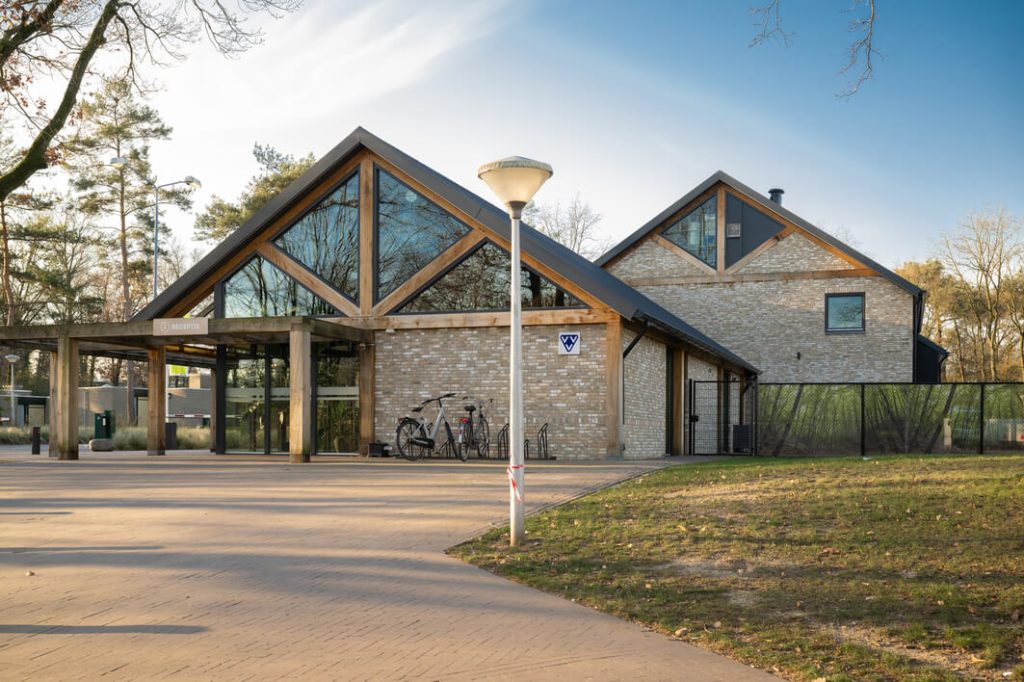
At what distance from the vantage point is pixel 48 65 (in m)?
17.4

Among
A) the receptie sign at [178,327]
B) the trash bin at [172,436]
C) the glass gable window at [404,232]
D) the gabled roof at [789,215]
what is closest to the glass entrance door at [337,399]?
the glass gable window at [404,232]

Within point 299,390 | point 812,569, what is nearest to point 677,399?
point 299,390

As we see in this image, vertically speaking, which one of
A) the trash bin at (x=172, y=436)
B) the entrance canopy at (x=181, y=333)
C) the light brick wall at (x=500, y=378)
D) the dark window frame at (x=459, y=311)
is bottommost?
the trash bin at (x=172, y=436)

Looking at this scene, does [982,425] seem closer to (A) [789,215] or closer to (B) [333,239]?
(A) [789,215]

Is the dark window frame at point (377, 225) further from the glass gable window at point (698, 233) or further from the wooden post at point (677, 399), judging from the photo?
the glass gable window at point (698, 233)

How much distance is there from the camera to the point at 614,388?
18906mm

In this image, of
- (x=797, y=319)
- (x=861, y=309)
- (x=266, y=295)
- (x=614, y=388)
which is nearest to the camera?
(x=614, y=388)

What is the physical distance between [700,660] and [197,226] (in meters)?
45.1

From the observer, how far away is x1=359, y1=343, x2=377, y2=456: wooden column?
68.3ft

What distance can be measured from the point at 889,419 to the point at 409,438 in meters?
13.4

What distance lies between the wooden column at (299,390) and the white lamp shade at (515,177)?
33.3 feet

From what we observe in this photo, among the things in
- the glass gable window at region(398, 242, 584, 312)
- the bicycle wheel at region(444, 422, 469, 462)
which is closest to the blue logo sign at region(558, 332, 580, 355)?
the glass gable window at region(398, 242, 584, 312)

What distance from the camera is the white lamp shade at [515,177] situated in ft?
28.2

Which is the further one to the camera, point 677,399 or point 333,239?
point 677,399
